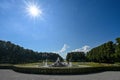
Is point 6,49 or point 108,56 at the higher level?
point 6,49

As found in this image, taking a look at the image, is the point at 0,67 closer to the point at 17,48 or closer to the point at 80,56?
the point at 17,48

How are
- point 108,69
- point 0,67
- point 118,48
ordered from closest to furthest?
point 108,69 < point 0,67 < point 118,48

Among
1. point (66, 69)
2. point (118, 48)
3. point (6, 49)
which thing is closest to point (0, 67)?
point (66, 69)

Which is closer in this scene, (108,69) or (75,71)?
(75,71)

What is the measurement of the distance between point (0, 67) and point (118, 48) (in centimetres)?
3531

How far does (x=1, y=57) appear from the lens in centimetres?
8119

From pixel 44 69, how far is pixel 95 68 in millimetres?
9326

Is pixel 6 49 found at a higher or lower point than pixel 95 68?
higher

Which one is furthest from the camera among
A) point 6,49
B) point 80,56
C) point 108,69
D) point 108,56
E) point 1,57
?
point 80,56

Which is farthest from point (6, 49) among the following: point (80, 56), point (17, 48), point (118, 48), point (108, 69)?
point (108, 69)

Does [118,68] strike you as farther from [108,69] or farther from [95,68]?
[95,68]

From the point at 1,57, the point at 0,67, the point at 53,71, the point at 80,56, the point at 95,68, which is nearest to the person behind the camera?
the point at 53,71

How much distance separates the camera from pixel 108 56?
64.4 m

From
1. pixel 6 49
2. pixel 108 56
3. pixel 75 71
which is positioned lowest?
pixel 75 71
